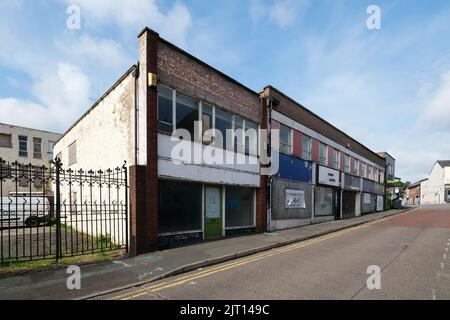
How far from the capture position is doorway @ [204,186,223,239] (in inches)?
433

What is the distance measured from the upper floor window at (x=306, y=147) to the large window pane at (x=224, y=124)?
23.6 ft

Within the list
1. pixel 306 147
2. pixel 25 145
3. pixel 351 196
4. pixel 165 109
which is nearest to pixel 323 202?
pixel 306 147

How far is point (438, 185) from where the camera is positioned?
6450cm

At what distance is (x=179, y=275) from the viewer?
661 cm

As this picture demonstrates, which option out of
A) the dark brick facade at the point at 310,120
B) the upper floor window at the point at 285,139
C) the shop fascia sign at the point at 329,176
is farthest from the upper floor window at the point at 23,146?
the shop fascia sign at the point at 329,176

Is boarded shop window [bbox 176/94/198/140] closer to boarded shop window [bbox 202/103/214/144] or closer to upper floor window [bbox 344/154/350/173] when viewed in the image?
boarded shop window [bbox 202/103/214/144]

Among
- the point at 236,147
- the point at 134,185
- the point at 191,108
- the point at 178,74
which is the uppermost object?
the point at 178,74

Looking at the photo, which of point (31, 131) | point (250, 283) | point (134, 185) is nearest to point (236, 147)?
point (134, 185)

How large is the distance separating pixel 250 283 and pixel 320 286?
1447 millimetres

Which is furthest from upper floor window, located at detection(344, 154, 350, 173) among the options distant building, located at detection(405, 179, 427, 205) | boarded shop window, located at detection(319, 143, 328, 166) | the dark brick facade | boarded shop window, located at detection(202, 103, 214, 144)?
distant building, located at detection(405, 179, 427, 205)

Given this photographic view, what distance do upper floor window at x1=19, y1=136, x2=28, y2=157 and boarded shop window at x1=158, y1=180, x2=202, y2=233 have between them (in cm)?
3106

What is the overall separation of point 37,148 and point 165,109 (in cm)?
3124

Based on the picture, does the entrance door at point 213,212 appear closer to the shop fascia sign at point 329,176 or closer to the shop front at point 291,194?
the shop front at point 291,194
